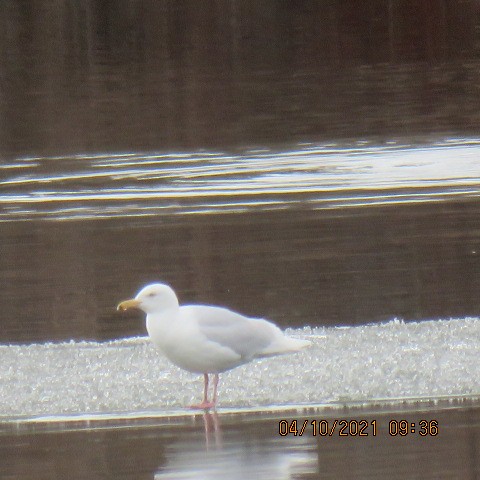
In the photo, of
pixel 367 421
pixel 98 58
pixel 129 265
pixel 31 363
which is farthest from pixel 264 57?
pixel 367 421

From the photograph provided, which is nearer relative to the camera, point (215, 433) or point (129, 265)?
point (215, 433)

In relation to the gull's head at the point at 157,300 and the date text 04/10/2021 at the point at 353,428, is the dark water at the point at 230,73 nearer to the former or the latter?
the gull's head at the point at 157,300

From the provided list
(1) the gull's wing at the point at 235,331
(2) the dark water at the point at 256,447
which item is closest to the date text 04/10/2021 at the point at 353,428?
(2) the dark water at the point at 256,447

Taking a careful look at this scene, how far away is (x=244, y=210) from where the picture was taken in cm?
1413

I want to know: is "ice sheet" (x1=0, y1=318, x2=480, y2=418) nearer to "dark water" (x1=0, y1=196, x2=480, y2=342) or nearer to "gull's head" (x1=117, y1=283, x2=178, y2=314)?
"gull's head" (x1=117, y1=283, x2=178, y2=314)

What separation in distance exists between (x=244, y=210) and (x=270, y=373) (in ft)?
19.1

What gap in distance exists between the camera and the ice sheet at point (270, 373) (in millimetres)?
7766

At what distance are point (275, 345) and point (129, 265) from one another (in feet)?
13.8

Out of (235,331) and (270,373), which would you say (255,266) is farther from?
(235,331)

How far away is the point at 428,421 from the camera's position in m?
7.06

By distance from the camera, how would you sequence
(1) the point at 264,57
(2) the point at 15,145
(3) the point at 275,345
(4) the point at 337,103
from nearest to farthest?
(3) the point at 275,345, (2) the point at 15,145, (4) the point at 337,103, (1) the point at 264,57

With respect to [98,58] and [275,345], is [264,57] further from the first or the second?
[275,345]

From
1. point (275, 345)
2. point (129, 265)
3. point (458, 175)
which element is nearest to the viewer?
point (275, 345)

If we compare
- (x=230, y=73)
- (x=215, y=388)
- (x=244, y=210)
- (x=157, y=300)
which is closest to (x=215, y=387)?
(x=215, y=388)
